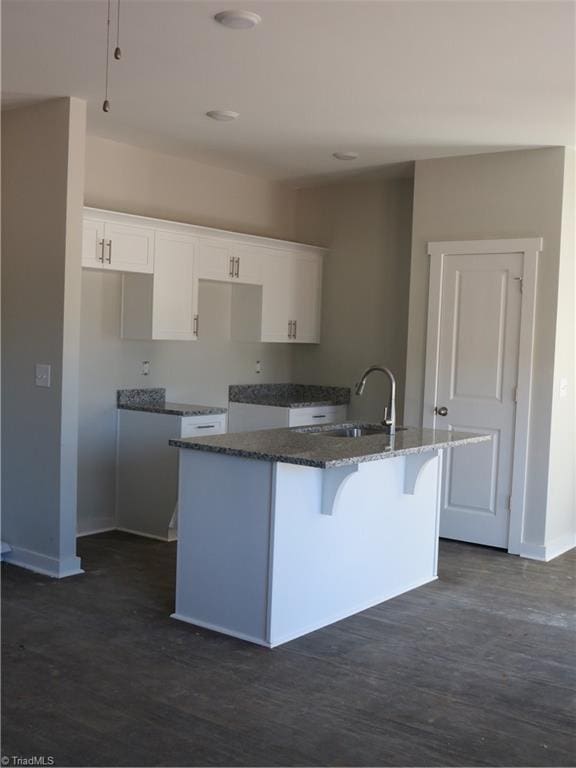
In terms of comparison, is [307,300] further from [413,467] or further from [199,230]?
[413,467]

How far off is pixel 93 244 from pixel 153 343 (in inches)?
40.8

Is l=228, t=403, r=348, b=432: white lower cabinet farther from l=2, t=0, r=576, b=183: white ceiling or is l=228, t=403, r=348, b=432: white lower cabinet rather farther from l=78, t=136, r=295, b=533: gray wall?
l=2, t=0, r=576, b=183: white ceiling

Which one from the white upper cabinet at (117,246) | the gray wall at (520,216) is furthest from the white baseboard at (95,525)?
the gray wall at (520,216)

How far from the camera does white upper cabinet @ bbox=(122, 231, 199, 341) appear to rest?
221 inches

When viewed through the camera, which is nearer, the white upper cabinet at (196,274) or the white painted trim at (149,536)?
the white upper cabinet at (196,274)

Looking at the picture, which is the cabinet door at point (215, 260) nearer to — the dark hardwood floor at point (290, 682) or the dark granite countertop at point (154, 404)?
the dark granite countertop at point (154, 404)

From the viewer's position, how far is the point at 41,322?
15.6ft

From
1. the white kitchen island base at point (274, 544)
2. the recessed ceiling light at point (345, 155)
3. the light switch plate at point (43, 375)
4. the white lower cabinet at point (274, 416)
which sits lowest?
the white kitchen island base at point (274, 544)

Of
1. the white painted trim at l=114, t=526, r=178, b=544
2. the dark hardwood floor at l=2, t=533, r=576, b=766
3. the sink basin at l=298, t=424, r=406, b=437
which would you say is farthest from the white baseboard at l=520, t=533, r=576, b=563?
the white painted trim at l=114, t=526, r=178, b=544

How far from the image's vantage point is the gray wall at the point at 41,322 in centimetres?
464

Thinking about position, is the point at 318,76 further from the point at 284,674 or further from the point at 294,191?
the point at 294,191

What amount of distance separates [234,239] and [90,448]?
1.85 m

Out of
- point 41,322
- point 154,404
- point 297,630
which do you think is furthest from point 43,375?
point 297,630

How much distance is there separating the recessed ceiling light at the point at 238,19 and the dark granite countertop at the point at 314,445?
1.75 meters
